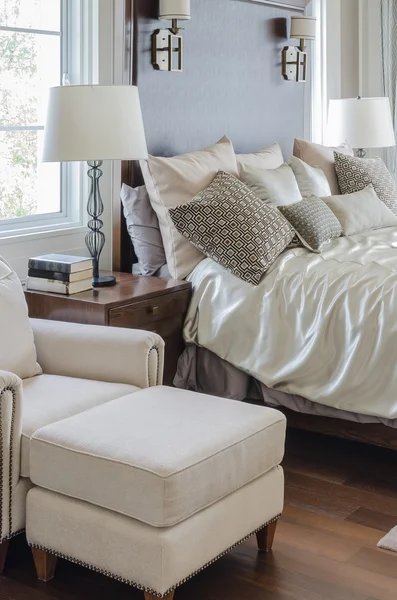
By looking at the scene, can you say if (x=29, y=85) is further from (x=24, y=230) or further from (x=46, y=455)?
(x=46, y=455)

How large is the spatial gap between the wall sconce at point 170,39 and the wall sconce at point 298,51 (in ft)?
3.72

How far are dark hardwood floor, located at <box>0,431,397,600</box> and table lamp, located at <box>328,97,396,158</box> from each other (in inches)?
105

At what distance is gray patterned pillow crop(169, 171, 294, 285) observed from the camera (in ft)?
11.4

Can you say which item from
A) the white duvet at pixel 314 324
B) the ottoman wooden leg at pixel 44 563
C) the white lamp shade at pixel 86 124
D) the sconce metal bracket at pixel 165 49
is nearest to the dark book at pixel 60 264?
the white lamp shade at pixel 86 124

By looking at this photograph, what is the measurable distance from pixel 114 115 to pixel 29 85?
23.7 inches

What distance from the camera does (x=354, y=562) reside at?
2.54 metres

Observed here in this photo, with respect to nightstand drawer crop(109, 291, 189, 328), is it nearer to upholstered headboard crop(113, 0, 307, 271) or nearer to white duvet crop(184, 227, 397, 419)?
white duvet crop(184, 227, 397, 419)

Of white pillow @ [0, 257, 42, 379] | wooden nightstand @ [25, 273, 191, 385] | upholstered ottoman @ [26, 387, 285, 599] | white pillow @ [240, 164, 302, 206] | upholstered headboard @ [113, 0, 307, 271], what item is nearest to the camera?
upholstered ottoman @ [26, 387, 285, 599]

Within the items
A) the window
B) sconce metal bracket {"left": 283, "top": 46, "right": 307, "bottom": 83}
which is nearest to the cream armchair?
the window

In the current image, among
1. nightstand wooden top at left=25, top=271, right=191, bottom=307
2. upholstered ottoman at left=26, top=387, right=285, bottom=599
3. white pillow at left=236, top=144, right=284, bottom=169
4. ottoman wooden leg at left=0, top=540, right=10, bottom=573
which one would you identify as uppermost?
white pillow at left=236, top=144, right=284, bottom=169

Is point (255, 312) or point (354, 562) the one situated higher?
point (255, 312)

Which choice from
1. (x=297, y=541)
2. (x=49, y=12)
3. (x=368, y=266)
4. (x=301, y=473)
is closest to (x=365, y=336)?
(x=368, y=266)

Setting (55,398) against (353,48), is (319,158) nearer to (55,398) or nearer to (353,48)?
(353,48)

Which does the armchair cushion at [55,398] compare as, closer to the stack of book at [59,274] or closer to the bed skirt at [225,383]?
the stack of book at [59,274]
